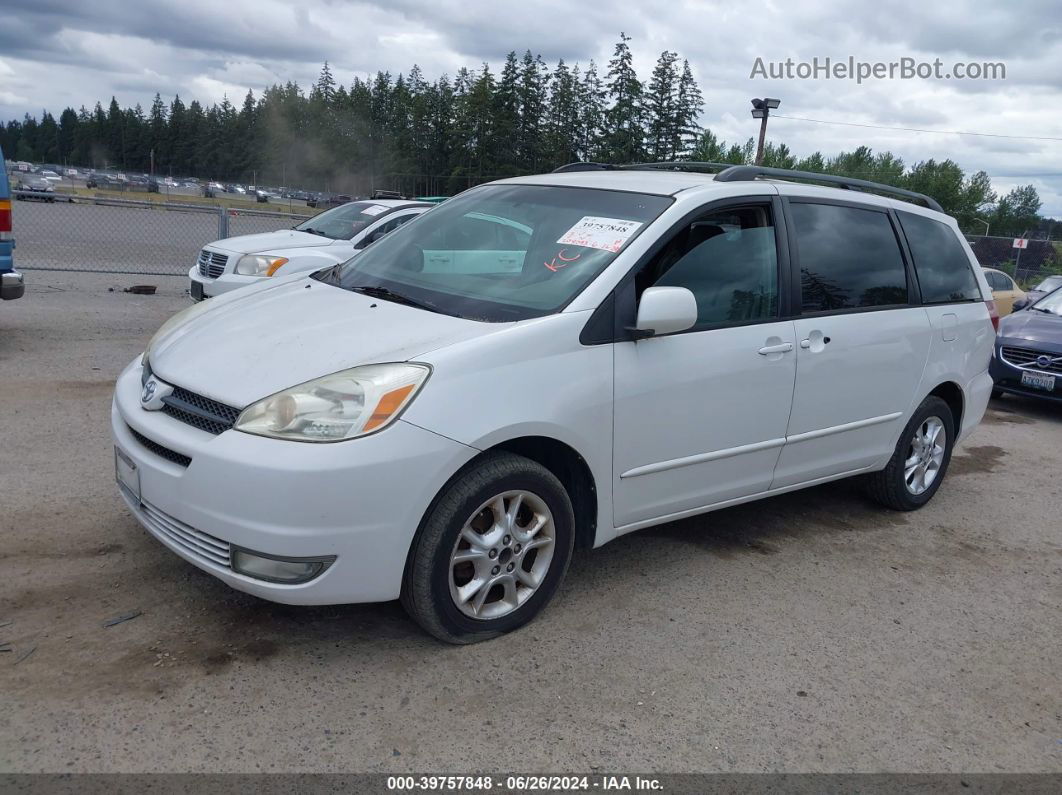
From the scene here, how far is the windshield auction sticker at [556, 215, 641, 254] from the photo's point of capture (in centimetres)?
378

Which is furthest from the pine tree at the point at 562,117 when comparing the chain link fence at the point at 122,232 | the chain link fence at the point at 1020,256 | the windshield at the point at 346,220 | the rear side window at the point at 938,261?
the rear side window at the point at 938,261

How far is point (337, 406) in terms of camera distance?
9.93 feet

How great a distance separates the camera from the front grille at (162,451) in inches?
123

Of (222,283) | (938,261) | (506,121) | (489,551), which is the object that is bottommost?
(489,551)

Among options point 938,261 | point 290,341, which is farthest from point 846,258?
point 290,341

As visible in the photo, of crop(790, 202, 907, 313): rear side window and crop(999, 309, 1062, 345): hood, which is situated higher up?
crop(790, 202, 907, 313): rear side window

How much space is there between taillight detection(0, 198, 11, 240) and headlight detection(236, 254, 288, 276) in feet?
7.61

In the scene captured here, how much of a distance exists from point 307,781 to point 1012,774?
227cm

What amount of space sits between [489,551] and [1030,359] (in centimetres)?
794

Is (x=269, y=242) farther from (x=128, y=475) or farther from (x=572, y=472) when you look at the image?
(x=572, y=472)

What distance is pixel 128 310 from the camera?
10.4 m

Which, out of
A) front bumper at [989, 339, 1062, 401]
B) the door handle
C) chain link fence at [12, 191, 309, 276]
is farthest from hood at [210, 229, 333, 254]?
front bumper at [989, 339, 1062, 401]

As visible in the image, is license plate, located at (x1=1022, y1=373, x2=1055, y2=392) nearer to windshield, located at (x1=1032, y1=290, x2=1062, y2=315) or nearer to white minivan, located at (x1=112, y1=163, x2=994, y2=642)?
windshield, located at (x1=1032, y1=290, x2=1062, y2=315)

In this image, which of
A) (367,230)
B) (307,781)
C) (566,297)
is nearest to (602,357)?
(566,297)
